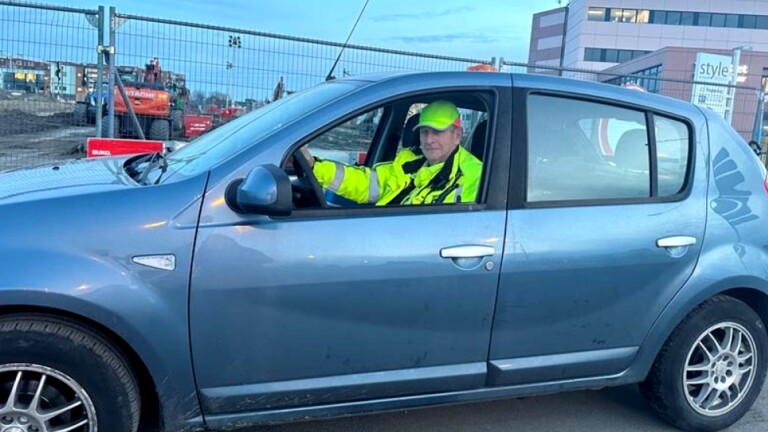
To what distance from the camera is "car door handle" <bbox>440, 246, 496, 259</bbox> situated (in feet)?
9.13

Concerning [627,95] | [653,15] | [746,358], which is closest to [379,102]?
[627,95]

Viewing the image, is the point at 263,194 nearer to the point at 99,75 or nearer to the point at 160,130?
the point at 99,75

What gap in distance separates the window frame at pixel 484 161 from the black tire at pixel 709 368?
50.8 inches

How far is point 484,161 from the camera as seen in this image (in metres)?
2.99

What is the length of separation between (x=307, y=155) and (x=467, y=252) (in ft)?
2.79

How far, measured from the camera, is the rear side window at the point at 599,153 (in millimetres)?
3062

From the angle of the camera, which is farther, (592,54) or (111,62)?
(592,54)

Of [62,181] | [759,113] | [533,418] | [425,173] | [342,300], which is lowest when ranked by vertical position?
[533,418]

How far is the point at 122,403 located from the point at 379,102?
161cm

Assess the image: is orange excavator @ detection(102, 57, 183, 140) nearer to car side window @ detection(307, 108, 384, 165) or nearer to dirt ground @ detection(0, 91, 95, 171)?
dirt ground @ detection(0, 91, 95, 171)

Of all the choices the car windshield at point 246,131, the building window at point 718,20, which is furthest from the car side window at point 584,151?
the building window at point 718,20

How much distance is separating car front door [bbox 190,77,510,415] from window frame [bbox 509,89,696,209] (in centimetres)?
7

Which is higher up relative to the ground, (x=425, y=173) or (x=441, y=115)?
(x=441, y=115)

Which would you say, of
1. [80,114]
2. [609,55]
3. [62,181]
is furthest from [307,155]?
[609,55]
